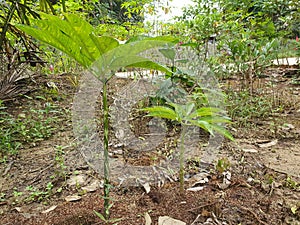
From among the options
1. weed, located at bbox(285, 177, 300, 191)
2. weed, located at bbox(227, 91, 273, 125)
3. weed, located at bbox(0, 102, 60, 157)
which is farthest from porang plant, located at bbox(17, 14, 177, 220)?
weed, located at bbox(227, 91, 273, 125)

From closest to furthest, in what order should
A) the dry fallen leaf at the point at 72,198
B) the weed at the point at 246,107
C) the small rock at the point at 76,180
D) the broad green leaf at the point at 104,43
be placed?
the broad green leaf at the point at 104,43, the dry fallen leaf at the point at 72,198, the small rock at the point at 76,180, the weed at the point at 246,107

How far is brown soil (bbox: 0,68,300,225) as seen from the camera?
82 centimetres

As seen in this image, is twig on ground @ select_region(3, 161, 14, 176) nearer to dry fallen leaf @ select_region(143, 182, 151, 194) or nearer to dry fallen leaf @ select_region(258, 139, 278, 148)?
dry fallen leaf @ select_region(143, 182, 151, 194)

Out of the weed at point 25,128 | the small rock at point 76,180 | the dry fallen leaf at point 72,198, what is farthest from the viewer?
the weed at point 25,128

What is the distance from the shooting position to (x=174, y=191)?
3.12ft

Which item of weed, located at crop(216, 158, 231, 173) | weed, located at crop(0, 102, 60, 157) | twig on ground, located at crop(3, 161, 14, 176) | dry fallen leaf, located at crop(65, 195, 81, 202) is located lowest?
dry fallen leaf, located at crop(65, 195, 81, 202)

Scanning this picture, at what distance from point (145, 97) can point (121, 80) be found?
883 mm

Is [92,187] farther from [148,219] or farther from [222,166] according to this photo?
[222,166]

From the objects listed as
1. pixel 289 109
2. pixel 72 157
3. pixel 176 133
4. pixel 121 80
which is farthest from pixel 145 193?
pixel 121 80

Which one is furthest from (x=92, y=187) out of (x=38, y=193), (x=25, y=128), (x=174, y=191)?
(x=25, y=128)

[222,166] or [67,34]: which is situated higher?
[67,34]

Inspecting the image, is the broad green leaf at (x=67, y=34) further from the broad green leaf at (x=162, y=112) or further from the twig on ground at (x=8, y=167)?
the twig on ground at (x=8, y=167)

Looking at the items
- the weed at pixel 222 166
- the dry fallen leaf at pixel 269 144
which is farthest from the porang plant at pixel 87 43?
the dry fallen leaf at pixel 269 144

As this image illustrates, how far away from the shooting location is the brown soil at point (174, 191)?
0.82 metres
